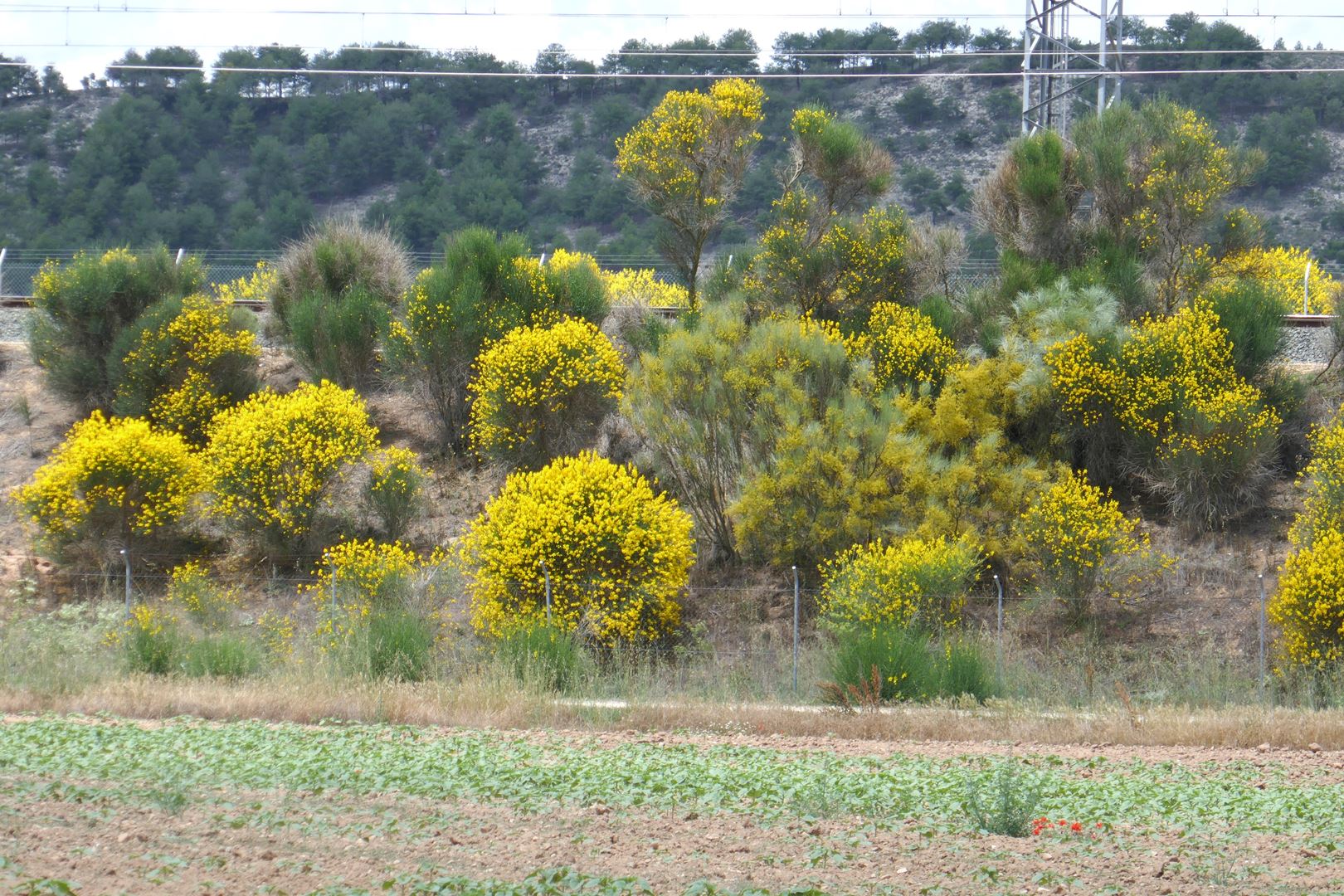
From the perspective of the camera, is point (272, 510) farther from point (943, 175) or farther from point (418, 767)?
point (943, 175)

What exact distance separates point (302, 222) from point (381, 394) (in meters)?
37.8

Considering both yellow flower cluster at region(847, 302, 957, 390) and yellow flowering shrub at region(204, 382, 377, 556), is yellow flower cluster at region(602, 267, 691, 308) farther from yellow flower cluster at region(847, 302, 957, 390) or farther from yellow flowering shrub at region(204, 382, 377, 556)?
yellow flowering shrub at region(204, 382, 377, 556)

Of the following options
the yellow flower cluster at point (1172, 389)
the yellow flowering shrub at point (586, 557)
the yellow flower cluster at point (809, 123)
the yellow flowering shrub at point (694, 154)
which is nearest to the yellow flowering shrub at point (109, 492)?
the yellow flowering shrub at point (586, 557)

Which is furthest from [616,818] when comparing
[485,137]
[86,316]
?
[485,137]

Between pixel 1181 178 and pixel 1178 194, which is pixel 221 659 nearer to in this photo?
pixel 1178 194

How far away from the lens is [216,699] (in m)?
13.3

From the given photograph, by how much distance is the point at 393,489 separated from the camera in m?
24.9

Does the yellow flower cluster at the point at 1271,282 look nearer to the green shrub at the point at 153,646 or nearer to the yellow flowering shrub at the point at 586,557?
the yellow flowering shrub at the point at 586,557

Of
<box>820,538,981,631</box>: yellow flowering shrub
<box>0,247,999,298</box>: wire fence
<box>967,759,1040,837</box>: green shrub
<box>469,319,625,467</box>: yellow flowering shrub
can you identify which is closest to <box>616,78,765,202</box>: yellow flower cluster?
<box>0,247,999,298</box>: wire fence

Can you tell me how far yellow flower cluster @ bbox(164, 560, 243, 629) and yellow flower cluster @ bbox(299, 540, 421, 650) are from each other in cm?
123

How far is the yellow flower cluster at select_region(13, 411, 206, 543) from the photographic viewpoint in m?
24.4

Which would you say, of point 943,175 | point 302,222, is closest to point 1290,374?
point 943,175

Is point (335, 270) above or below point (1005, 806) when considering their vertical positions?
above

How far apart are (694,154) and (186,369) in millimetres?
11006
